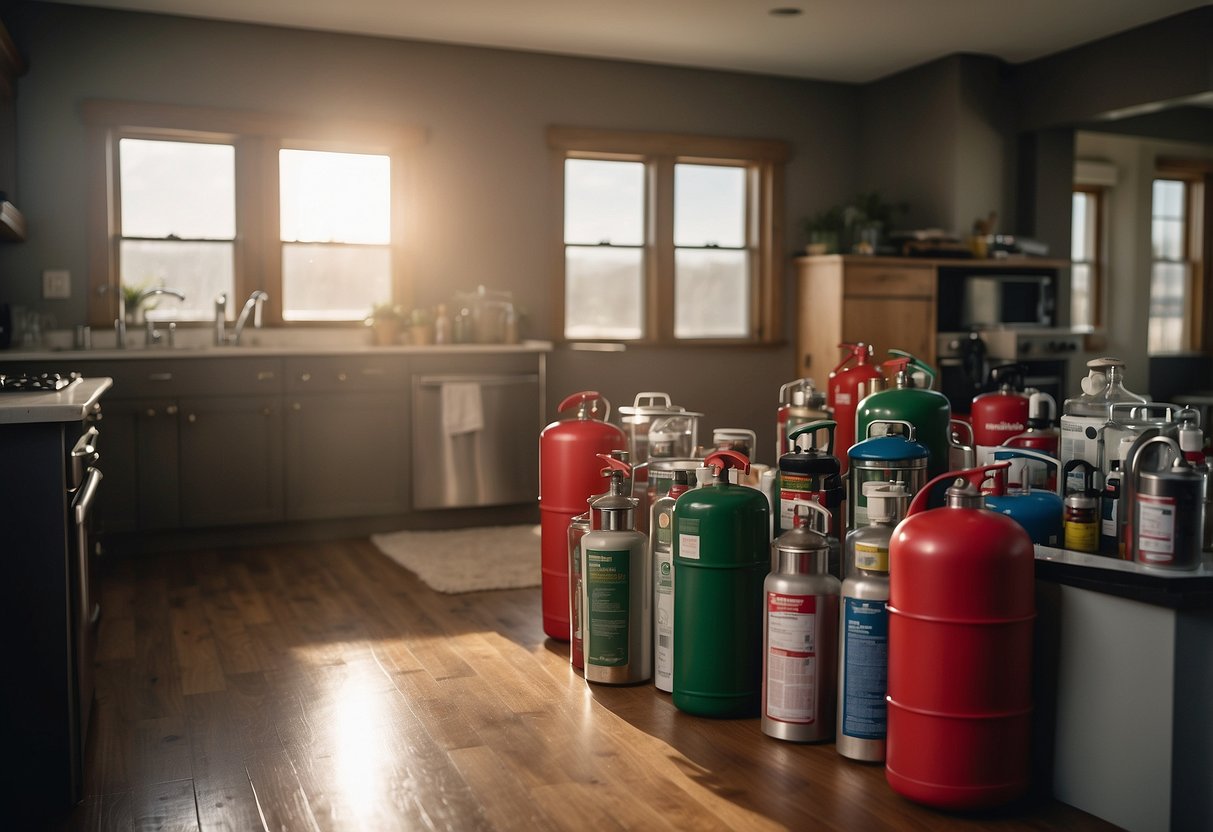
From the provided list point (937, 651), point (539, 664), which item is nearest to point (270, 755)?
point (539, 664)

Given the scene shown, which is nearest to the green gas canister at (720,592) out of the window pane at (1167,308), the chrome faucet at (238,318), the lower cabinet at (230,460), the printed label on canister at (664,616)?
the printed label on canister at (664,616)

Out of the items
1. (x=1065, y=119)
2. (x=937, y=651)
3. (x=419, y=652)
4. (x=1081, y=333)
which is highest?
(x=1065, y=119)

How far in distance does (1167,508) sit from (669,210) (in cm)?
495

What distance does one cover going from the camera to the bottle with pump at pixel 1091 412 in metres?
2.70

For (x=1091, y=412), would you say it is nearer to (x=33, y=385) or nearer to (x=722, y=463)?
(x=722, y=463)

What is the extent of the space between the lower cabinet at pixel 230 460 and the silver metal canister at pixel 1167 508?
411cm

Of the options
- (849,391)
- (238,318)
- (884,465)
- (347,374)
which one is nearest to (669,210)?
(347,374)

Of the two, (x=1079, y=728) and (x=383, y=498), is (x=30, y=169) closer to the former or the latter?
(x=383, y=498)

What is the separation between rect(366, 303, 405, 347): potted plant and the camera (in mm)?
5938

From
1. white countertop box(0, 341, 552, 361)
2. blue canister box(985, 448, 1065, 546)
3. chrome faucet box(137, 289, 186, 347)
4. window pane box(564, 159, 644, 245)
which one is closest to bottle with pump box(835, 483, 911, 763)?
blue canister box(985, 448, 1065, 546)

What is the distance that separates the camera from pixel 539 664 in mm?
3504

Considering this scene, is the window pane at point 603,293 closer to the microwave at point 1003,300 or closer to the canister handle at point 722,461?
the microwave at point 1003,300

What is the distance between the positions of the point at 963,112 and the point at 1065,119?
0.58 meters

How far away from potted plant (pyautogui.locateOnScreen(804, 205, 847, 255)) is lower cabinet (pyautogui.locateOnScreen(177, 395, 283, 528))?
339 cm
